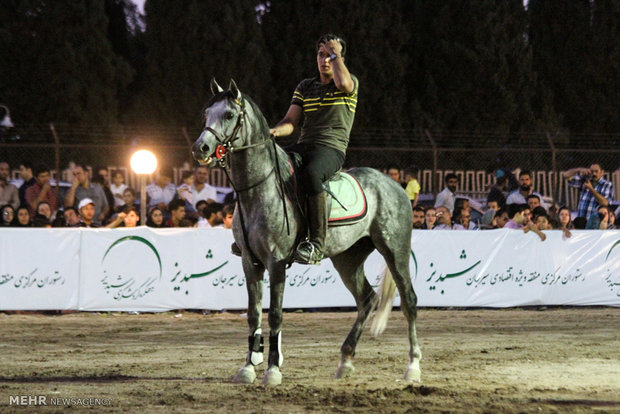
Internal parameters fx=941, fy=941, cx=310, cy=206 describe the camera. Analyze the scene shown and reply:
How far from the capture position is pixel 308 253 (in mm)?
8320

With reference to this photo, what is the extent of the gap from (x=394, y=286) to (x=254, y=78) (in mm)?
23498

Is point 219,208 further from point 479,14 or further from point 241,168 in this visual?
point 479,14

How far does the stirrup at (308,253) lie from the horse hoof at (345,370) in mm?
981

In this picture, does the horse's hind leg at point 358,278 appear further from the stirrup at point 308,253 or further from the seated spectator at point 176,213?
the seated spectator at point 176,213

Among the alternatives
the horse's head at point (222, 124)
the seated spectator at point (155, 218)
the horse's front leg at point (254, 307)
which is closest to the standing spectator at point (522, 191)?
the seated spectator at point (155, 218)

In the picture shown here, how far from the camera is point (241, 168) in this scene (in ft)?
27.1

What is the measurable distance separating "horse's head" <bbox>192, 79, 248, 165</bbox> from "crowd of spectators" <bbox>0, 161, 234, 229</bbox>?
776 centimetres

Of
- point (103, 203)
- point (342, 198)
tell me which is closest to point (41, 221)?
point (103, 203)

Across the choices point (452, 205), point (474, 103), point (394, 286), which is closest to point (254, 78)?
point (474, 103)

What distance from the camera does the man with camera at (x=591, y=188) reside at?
1783cm

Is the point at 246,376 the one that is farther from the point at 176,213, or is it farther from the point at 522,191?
the point at 522,191

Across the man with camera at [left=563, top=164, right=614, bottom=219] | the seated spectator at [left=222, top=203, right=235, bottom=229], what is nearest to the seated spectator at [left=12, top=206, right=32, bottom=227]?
the seated spectator at [left=222, top=203, right=235, bottom=229]

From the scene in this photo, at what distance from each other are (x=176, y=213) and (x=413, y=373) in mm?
8718

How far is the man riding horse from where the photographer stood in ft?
27.7
